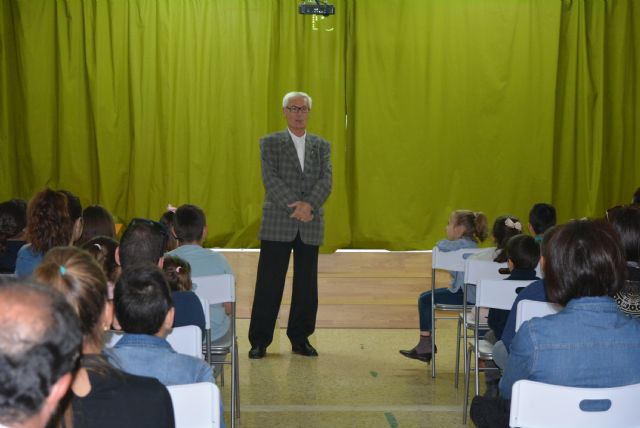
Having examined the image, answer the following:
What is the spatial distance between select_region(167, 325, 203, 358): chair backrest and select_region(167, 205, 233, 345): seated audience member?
1300 millimetres

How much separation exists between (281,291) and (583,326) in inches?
127

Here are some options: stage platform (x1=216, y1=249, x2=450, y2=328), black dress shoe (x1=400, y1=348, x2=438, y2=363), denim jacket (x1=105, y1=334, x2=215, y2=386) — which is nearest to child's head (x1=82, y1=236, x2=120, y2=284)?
denim jacket (x1=105, y1=334, x2=215, y2=386)

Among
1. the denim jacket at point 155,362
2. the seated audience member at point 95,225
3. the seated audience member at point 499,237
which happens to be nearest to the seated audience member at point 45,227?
the seated audience member at point 95,225

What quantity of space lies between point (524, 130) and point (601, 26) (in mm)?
1130

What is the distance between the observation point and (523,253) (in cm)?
390

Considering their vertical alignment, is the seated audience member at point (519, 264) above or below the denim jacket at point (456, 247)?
above

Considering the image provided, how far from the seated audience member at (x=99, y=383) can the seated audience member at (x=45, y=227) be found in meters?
1.91

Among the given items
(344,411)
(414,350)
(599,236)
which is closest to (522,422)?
(599,236)

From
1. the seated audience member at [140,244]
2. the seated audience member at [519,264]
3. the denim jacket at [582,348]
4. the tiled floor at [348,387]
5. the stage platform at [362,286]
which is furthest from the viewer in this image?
the stage platform at [362,286]

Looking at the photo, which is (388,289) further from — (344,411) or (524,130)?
(344,411)

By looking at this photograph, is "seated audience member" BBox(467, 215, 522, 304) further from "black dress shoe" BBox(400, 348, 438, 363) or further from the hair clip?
"black dress shoe" BBox(400, 348, 438, 363)

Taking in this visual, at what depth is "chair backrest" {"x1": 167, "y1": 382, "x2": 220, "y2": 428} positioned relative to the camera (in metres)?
1.99

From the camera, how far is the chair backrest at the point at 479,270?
13.8ft

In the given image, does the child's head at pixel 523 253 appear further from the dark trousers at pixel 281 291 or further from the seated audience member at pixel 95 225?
the seated audience member at pixel 95 225
